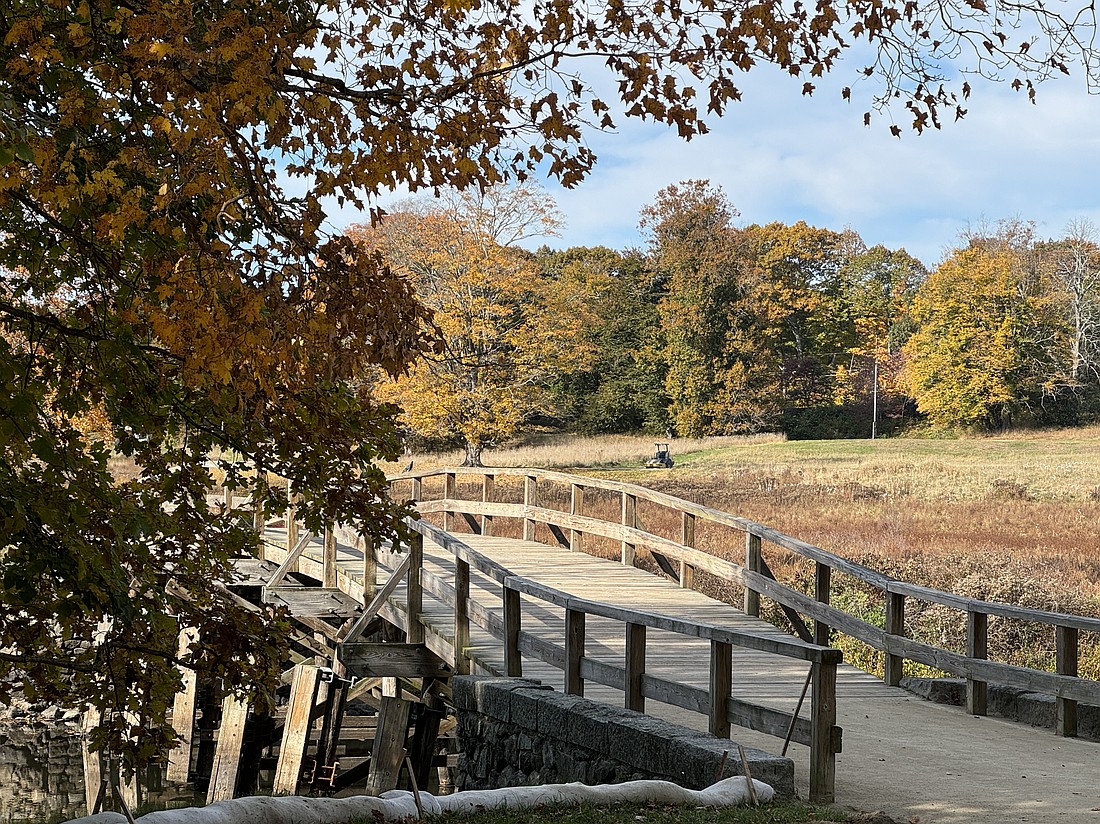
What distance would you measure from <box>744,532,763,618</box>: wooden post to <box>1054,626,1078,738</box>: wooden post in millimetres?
3465

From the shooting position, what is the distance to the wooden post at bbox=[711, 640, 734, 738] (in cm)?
662

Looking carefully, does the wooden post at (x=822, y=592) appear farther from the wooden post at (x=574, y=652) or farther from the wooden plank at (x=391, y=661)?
the wooden plank at (x=391, y=661)

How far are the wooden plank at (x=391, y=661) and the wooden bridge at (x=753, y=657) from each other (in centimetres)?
3

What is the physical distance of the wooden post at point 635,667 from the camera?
24.0 feet

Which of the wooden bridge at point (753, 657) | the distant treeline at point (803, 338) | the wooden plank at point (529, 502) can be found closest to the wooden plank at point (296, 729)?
the wooden bridge at point (753, 657)

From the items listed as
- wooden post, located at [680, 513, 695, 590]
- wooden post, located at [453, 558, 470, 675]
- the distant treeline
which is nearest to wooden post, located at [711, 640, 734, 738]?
wooden post, located at [453, 558, 470, 675]

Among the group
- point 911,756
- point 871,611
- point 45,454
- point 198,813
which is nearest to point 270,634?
point 198,813

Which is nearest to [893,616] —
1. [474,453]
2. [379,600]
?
[379,600]

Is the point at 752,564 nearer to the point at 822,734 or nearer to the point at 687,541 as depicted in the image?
the point at 687,541

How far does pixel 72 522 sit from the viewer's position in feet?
14.4

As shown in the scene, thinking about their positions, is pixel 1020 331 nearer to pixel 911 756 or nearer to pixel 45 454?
pixel 911 756

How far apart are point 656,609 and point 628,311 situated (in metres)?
44.3

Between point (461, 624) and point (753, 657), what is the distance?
256cm

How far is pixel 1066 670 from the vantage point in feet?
26.0
